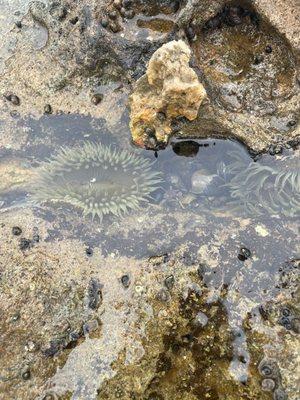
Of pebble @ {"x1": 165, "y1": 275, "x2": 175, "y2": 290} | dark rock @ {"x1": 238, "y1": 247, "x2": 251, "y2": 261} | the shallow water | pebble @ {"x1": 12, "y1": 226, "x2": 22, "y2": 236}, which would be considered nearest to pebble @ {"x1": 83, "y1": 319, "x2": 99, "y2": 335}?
the shallow water

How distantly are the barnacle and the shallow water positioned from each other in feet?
0.04

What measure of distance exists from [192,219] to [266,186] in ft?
3.14

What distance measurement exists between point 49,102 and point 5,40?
1.16 metres

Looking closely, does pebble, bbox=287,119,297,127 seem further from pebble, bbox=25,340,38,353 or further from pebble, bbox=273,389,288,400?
pebble, bbox=25,340,38,353

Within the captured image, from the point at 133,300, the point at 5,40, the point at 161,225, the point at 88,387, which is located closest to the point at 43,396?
the point at 88,387

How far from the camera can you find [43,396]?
13.7ft

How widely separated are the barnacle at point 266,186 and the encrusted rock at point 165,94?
871 millimetres

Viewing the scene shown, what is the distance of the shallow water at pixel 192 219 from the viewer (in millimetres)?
4305

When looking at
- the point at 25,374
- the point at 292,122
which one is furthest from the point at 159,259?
the point at 292,122

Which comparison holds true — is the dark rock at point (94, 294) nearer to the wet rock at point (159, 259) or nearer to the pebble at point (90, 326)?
the pebble at point (90, 326)

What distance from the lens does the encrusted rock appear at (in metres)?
4.61

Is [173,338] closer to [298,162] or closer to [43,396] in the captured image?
[43,396]

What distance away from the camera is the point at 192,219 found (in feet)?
16.6

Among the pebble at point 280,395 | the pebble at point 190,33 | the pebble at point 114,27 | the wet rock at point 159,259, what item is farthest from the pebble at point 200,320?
the pebble at point 114,27
